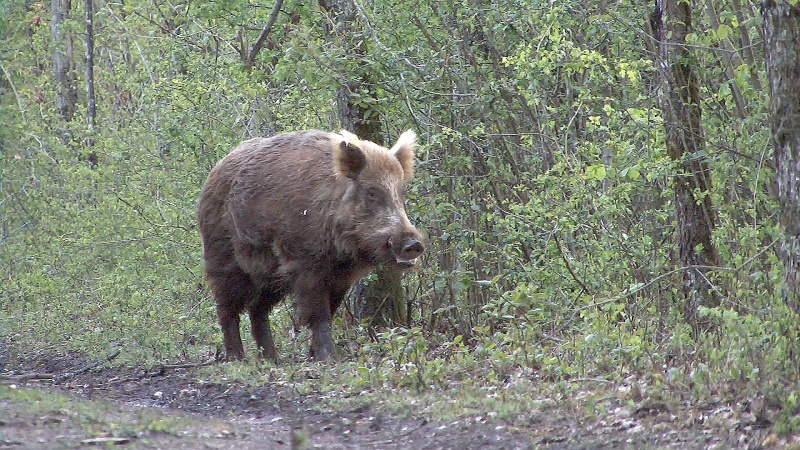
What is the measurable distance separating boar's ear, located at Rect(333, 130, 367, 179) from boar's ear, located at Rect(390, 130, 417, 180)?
450mm

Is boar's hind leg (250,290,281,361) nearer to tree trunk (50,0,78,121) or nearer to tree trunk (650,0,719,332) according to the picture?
tree trunk (650,0,719,332)

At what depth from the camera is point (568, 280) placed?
395 inches

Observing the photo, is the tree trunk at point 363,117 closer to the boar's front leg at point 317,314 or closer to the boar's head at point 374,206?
the boar's head at point 374,206

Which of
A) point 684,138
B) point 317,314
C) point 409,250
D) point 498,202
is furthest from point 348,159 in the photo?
point 684,138

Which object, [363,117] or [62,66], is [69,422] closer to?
[363,117]

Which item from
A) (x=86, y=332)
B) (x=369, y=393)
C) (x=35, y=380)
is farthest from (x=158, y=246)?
(x=369, y=393)

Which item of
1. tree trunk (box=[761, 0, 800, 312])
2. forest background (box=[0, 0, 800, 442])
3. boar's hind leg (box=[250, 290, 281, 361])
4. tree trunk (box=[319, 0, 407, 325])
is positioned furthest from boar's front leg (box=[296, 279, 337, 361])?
tree trunk (box=[761, 0, 800, 312])

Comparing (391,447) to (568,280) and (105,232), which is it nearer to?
(568,280)

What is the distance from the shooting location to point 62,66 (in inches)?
1003

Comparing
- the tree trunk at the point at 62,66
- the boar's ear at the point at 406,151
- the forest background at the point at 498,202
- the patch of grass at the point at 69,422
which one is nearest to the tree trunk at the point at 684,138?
the forest background at the point at 498,202

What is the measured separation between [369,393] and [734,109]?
12.6 feet

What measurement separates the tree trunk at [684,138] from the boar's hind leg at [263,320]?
421 centimetres

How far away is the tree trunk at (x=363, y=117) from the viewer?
11641 mm

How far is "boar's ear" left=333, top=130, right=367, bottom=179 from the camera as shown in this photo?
34.2 feet
